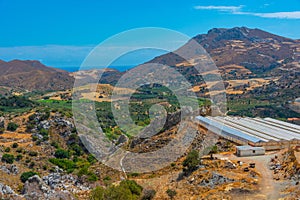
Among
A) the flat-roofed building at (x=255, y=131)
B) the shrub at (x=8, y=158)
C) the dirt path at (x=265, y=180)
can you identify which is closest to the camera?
the dirt path at (x=265, y=180)

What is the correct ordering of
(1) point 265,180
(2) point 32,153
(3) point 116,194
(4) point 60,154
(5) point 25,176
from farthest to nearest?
(4) point 60,154 → (2) point 32,153 → (5) point 25,176 → (3) point 116,194 → (1) point 265,180

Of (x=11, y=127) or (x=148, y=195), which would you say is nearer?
(x=148, y=195)

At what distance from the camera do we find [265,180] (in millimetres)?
26984

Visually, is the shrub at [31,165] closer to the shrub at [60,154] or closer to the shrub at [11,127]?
the shrub at [60,154]

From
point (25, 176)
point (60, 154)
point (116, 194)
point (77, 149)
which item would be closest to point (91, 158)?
point (77, 149)

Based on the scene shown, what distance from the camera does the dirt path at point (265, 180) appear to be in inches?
961

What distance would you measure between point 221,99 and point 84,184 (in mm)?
82086

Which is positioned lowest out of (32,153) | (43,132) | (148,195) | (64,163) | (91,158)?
(91,158)

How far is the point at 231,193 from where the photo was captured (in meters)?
25.5

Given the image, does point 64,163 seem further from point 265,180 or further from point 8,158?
point 265,180

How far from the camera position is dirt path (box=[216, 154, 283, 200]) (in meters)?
24.4

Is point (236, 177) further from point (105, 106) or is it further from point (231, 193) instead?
point (105, 106)

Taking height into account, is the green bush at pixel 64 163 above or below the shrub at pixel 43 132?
below

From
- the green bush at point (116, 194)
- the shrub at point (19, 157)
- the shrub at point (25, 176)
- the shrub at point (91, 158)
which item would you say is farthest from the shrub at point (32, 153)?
the green bush at point (116, 194)
